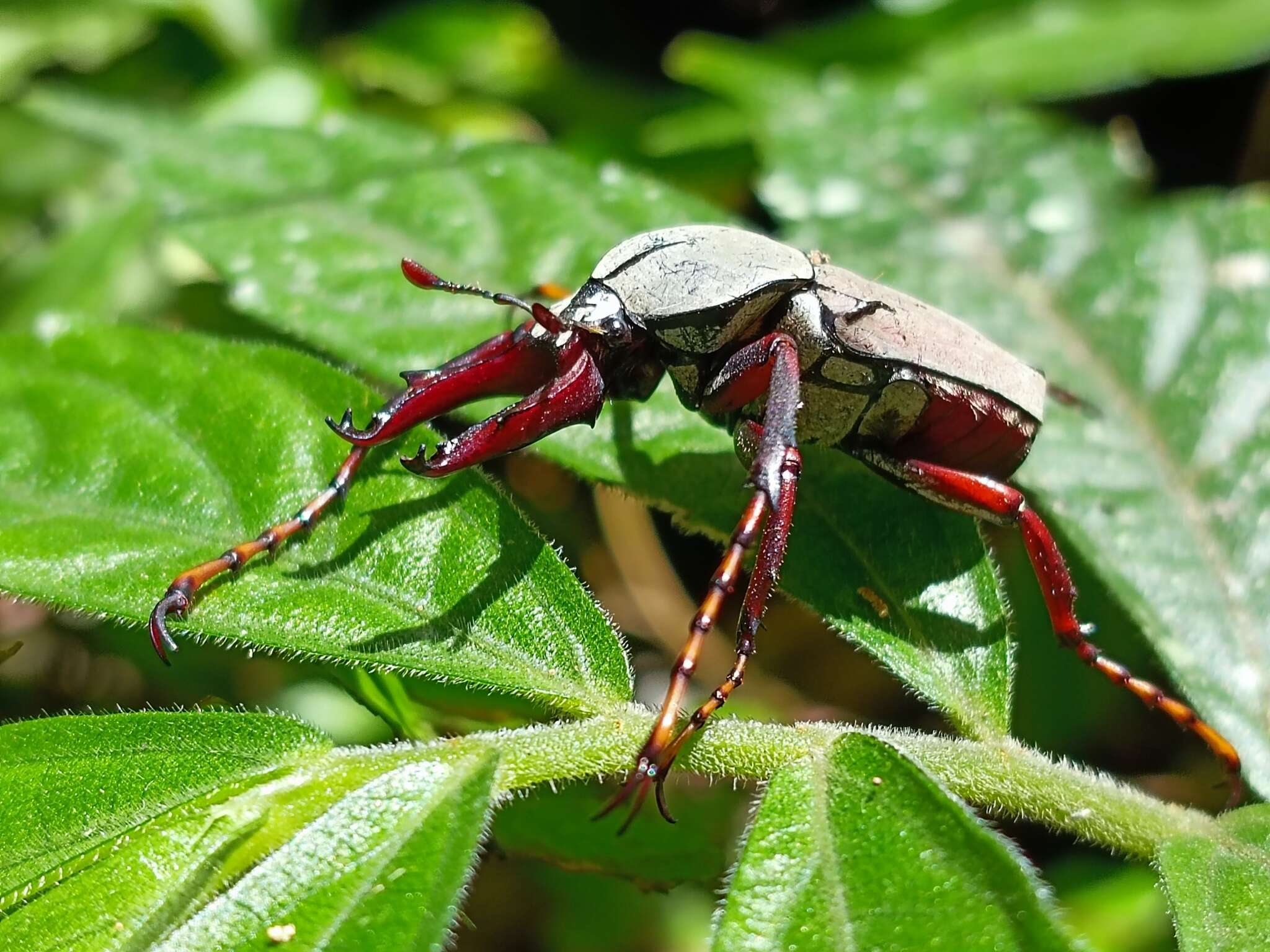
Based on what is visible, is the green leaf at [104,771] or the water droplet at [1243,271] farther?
the water droplet at [1243,271]

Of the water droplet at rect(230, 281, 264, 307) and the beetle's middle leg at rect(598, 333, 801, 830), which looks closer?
the beetle's middle leg at rect(598, 333, 801, 830)

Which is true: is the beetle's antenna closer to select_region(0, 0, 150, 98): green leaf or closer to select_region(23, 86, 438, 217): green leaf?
select_region(23, 86, 438, 217): green leaf

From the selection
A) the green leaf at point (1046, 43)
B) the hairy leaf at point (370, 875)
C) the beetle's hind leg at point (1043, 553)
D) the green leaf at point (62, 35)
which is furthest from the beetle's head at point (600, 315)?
the green leaf at point (62, 35)

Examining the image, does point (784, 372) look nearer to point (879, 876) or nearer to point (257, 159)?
point (879, 876)

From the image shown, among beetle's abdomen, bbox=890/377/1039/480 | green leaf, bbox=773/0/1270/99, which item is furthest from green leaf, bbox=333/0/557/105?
beetle's abdomen, bbox=890/377/1039/480

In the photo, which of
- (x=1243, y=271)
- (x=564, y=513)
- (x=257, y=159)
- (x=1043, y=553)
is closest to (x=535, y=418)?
(x=1043, y=553)

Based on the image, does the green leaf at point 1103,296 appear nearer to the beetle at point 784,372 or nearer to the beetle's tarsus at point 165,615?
the beetle at point 784,372
